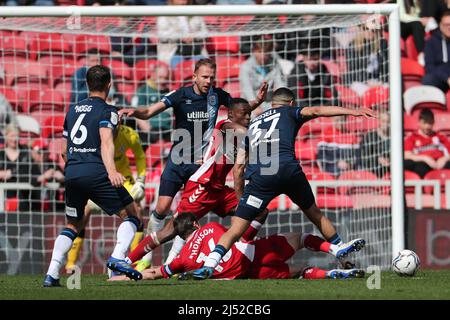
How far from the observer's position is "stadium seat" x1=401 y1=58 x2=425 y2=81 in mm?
16094

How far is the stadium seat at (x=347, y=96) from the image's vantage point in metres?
14.4

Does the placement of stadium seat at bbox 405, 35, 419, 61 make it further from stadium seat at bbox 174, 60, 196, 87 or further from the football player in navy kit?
the football player in navy kit

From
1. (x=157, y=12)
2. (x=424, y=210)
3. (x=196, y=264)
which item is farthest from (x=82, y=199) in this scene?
(x=424, y=210)

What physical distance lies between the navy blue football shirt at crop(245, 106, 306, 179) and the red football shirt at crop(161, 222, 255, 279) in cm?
66

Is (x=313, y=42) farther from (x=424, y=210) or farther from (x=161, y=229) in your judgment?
(x=161, y=229)

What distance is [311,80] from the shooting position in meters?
14.6

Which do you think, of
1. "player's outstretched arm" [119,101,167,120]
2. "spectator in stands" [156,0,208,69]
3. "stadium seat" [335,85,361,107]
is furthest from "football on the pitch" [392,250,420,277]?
"spectator in stands" [156,0,208,69]

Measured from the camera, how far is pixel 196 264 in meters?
9.88

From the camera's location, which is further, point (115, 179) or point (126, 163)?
point (126, 163)

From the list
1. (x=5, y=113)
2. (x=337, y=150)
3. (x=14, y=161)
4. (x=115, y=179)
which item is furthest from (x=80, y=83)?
(x=115, y=179)

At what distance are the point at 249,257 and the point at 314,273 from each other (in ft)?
2.11

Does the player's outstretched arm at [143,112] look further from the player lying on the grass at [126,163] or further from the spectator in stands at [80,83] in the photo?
the spectator in stands at [80,83]

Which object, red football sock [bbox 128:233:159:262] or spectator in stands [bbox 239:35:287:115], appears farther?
spectator in stands [bbox 239:35:287:115]

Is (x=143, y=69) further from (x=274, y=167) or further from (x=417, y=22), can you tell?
(x=274, y=167)
